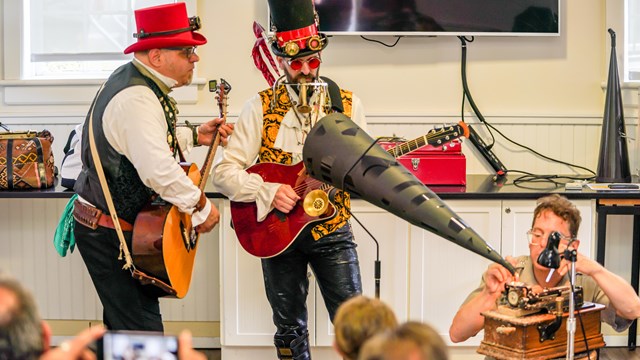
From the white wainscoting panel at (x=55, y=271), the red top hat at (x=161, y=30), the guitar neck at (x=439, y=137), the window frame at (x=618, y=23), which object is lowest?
the white wainscoting panel at (x=55, y=271)

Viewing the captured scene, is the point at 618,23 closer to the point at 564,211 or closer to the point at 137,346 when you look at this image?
the point at 564,211

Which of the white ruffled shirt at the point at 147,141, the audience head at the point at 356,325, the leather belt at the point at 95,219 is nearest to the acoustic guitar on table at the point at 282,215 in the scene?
the white ruffled shirt at the point at 147,141

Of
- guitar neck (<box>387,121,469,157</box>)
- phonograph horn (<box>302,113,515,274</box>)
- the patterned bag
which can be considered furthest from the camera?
the patterned bag

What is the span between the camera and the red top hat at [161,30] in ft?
10.7

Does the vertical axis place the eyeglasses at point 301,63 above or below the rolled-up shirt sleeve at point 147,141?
above

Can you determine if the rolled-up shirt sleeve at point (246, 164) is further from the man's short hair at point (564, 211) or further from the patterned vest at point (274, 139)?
the man's short hair at point (564, 211)

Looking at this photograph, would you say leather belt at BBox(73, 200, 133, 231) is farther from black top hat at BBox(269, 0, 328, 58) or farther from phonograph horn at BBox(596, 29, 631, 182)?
phonograph horn at BBox(596, 29, 631, 182)

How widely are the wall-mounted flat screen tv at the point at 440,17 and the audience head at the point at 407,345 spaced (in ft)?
11.8

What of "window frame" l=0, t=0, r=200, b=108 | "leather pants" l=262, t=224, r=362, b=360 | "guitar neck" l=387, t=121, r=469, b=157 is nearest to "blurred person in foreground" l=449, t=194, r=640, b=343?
"leather pants" l=262, t=224, r=362, b=360

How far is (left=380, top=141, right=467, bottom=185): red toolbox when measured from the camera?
4.52 m

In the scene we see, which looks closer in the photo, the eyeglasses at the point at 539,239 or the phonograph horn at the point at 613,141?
the eyeglasses at the point at 539,239

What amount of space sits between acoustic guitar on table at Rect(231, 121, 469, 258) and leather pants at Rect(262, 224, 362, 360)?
0.05m

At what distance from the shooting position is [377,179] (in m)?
1.95

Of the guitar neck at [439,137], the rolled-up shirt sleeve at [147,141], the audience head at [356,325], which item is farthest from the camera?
the guitar neck at [439,137]
